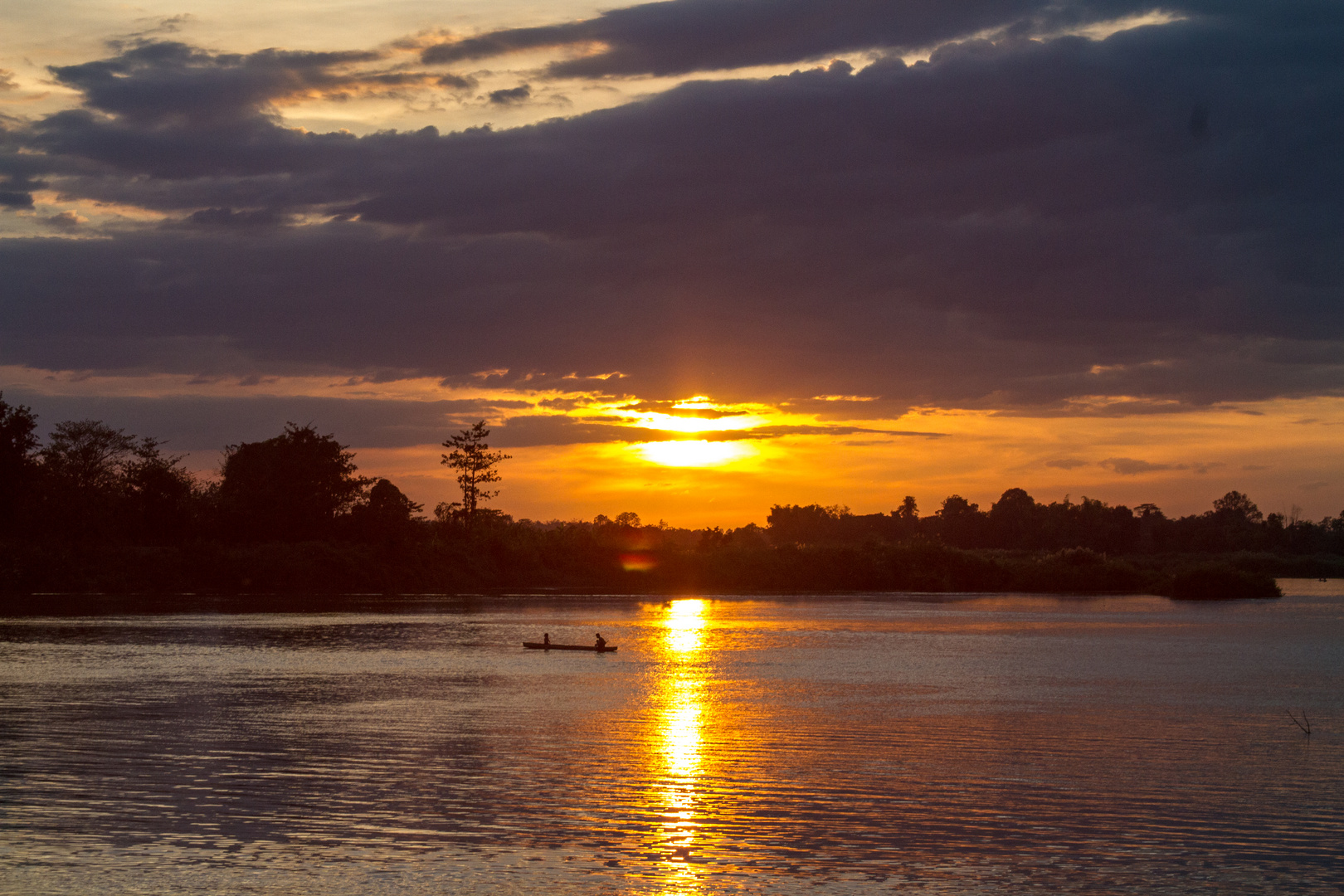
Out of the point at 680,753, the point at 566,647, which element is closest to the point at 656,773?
the point at 680,753

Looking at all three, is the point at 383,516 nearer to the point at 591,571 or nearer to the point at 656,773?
the point at 591,571

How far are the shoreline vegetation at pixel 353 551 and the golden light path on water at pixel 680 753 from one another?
57.0m

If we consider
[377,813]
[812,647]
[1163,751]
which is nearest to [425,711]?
[377,813]

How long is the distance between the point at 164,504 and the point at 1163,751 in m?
98.3

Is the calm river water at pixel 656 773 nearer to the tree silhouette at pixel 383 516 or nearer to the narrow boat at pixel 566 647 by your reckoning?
the narrow boat at pixel 566 647

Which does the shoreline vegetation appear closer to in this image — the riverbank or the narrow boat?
the riverbank

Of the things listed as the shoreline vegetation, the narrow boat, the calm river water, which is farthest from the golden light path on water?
the shoreline vegetation

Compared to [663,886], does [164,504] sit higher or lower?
higher

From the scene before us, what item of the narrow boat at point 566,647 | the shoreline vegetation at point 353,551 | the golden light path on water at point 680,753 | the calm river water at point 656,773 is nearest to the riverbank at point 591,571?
the shoreline vegetation at point 353,551

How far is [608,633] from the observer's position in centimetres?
7338

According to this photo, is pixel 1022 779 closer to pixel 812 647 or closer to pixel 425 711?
pixel 425 711

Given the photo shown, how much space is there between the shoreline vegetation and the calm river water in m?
48.9

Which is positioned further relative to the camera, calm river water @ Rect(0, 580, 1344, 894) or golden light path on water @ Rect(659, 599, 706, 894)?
golden light path on water @ Rect(659, 599, 706, 894)

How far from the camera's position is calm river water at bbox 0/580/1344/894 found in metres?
17.4
